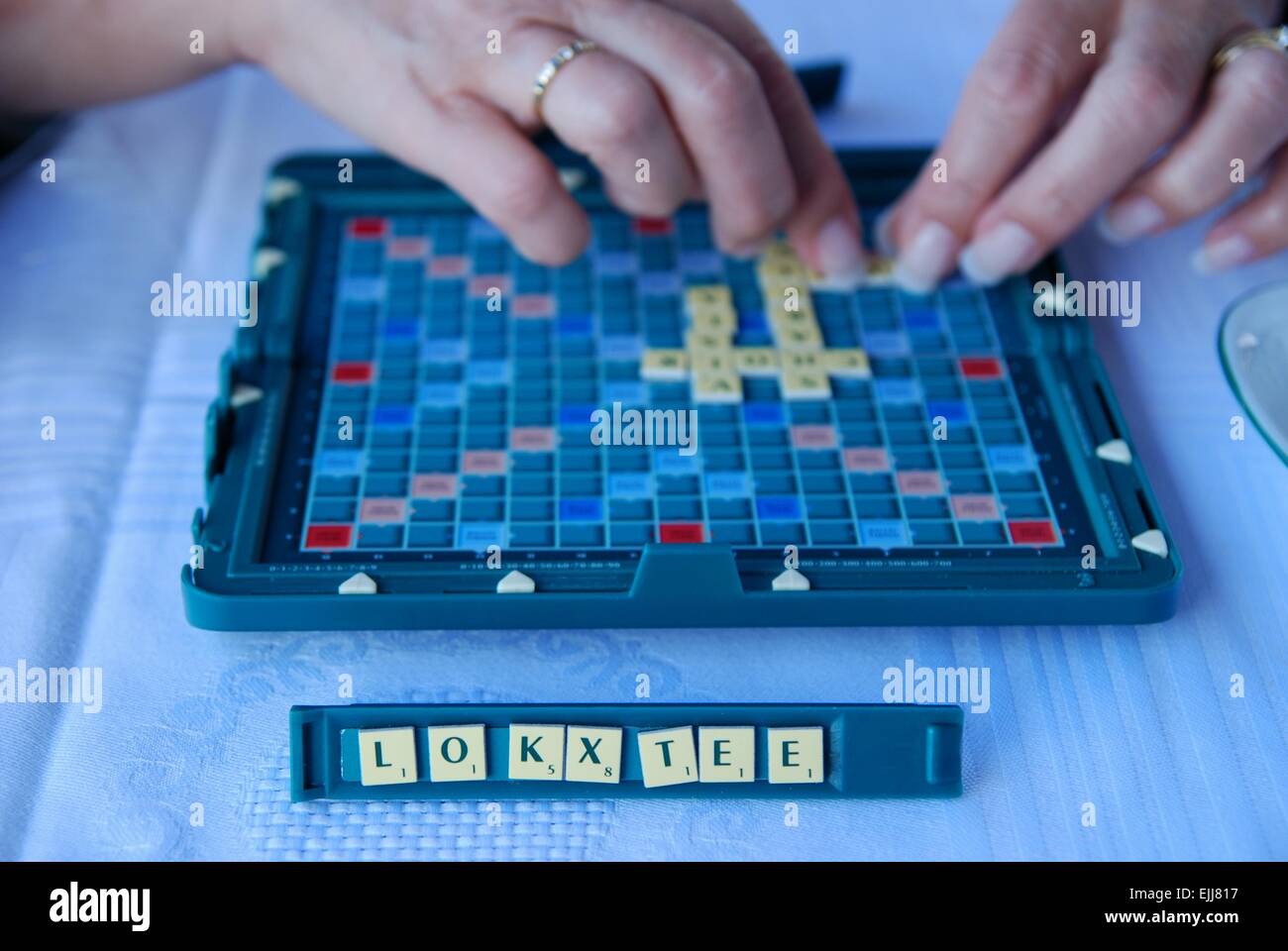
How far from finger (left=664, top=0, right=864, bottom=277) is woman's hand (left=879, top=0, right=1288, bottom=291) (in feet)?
0.16

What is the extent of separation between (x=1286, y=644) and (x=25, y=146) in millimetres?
1130

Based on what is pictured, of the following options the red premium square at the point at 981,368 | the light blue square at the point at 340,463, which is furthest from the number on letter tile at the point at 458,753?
the red premium square at the point at 981,368

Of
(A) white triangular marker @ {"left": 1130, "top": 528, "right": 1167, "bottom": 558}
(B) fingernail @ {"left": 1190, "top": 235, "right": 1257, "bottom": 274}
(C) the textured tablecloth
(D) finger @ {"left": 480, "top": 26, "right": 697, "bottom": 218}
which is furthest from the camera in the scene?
(B) fingernail @ {"left": 1190, "top": 235, "right": 1257, "bottom": 274}

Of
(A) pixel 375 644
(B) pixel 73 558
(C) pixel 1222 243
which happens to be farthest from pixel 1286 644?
(B) pixel 73 558

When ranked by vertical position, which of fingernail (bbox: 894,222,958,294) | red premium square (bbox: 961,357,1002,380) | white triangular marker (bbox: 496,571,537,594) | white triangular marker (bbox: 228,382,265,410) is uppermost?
fingernail (bbox: 894,222,958,294)

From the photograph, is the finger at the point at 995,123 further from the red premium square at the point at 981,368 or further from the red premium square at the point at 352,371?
the red premium square at the point at 352,371

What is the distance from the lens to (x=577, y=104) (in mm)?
899

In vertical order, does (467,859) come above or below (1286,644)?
below

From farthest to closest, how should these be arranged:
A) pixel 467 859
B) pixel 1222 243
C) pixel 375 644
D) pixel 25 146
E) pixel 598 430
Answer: pixel 25 146
pixel 1222 243
pixel 598 430
pixel 375 644
pixel 467 859

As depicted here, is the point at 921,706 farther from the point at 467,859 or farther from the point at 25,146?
the point at 25,146

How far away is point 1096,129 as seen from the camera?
0.93 meters

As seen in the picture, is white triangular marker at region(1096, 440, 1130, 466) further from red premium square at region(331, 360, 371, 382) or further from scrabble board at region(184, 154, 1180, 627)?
red premium square at region(331, 360, 371, 382)

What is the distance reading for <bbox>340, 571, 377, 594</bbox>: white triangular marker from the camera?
2.49 ft

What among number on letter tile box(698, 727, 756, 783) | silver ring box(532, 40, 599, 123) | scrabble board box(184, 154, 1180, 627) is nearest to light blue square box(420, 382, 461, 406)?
scrabble board box(184, 154, 1180, 627)
